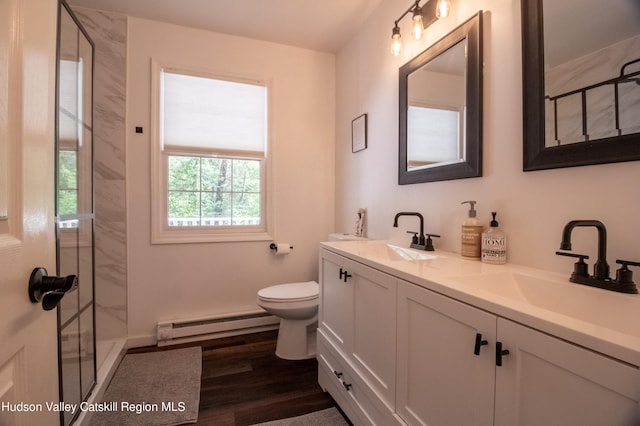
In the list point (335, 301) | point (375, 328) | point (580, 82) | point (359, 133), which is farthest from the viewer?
point (359, 133)

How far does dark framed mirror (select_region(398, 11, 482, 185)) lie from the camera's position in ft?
4.36

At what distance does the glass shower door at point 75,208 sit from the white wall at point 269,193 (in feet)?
1.87

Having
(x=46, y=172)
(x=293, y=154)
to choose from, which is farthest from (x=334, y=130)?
(x=46, y=172)

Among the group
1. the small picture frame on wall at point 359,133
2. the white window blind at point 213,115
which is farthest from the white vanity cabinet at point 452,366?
the white window blind at point 213,115

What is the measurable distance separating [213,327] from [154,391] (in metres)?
0.71

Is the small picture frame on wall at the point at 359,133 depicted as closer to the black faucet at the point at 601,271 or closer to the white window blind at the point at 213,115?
the white window blind at the point at 213,115

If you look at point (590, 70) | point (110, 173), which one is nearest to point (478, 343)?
point (590, 70)

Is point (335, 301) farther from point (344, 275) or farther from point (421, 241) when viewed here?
point (421, 241)

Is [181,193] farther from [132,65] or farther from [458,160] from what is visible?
[458,160]

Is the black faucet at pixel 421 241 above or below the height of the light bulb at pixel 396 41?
below

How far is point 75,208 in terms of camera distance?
59.1 inches

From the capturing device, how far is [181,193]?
247cm

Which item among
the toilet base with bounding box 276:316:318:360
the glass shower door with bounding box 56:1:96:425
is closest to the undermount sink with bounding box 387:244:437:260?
the toilet base with bounding box 276:316:318:360

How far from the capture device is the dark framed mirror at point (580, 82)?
0.84m
